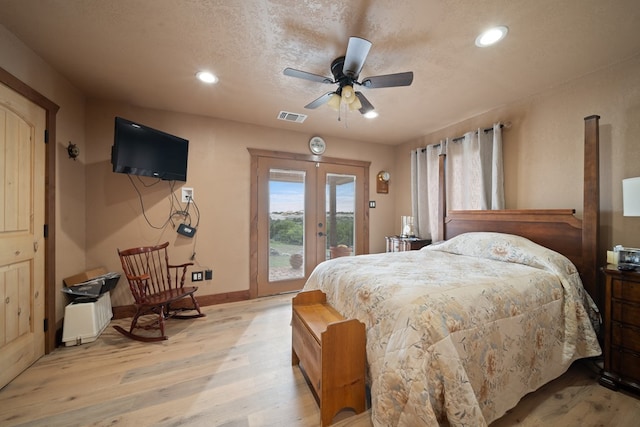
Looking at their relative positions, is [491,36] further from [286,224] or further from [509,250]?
[286,224]

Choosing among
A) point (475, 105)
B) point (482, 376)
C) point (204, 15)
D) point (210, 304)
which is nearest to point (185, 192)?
point (210, 304)

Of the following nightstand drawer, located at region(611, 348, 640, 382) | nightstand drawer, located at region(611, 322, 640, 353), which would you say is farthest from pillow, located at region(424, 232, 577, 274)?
nightstand drawer, located at region(611, 348, 640, 382)

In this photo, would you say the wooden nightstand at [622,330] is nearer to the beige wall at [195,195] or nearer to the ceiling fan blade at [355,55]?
the ceiling fan blade at [355,55]

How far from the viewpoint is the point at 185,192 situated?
309 cm

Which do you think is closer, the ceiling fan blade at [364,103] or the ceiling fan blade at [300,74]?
the ceiling fan blade at [300,74]

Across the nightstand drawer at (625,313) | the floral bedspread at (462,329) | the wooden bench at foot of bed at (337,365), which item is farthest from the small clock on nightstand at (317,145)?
the nightstand drawer at (625,313)

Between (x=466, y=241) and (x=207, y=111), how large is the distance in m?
3.49

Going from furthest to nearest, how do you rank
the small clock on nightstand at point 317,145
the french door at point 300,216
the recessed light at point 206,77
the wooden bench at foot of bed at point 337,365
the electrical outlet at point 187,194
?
the small clock on nightstand at point 317,145
the french door at point 300,216
the electrical outlet at point 187,194
the recessed light at point 206,77
the wooden bench at foot of bed at point 337,365

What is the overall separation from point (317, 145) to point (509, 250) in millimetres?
2853

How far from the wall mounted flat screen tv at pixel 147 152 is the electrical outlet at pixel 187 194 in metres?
0.19

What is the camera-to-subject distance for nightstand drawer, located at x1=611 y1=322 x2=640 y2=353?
1.56m

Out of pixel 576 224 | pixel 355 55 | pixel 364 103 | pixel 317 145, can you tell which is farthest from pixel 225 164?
pixel 576 224

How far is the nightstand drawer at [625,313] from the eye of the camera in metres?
1.55

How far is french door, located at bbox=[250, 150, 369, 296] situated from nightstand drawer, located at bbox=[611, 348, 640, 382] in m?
2.91
